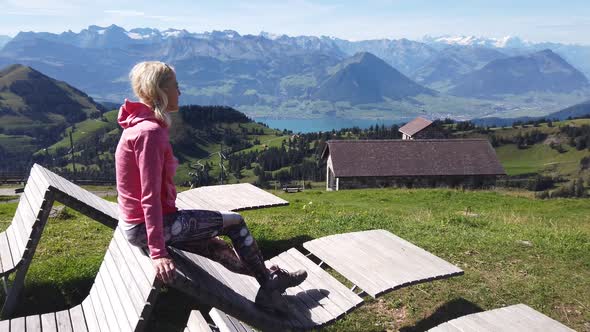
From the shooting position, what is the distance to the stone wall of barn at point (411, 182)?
170 ft

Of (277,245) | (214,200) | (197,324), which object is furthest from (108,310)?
(277,245)

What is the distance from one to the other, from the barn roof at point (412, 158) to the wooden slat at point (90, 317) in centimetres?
4648

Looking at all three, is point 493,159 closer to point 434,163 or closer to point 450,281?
point 434,163

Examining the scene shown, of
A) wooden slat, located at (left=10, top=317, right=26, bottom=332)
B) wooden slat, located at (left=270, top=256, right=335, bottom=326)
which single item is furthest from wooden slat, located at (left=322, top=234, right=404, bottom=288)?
wooden slat, located at (left=10, top=317, right=26, bottom=332)

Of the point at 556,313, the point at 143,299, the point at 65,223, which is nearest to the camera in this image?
the point at 143,299

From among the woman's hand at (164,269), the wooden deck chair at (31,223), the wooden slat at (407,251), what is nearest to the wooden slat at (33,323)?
the wooden deck chair at (31,223)

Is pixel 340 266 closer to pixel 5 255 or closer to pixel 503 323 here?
pixel 503 323

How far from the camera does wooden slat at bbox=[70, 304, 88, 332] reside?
194 inches

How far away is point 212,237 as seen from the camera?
5.05 m

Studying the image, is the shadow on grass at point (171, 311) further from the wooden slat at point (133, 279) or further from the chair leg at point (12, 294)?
the wooden slat at point (133, 279)

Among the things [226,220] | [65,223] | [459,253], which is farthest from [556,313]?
[65,223]

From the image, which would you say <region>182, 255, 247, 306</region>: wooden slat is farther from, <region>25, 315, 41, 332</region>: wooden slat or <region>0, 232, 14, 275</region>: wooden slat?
<region>0, 232, 14, 275</region>: wooden slat

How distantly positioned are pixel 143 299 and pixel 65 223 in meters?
10.6

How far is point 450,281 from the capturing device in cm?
862
